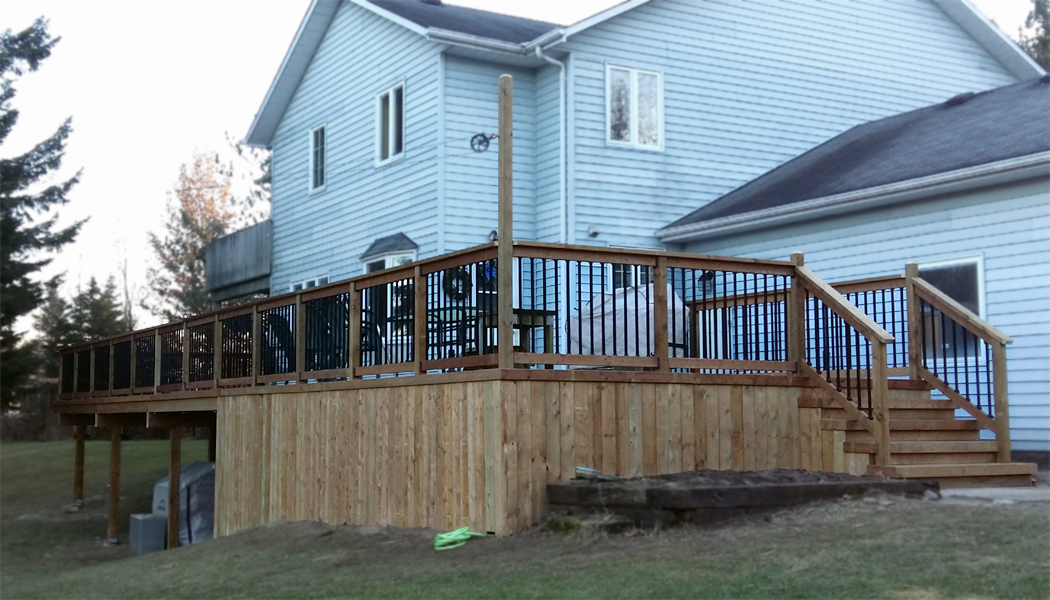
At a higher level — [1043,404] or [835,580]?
[1043,404]

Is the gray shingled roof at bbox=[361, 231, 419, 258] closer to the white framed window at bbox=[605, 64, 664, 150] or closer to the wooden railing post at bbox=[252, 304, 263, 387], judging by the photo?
the white framed window at bbox=[605, 64, 664, 150]

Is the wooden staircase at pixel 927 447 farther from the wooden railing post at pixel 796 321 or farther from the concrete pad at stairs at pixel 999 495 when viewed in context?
the wooden railing post at pixel 796 321

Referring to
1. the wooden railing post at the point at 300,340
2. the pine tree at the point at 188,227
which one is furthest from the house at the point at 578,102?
the pine tree at the point at 188,227

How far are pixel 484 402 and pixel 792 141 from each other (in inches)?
473

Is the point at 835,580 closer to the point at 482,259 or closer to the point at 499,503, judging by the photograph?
the point at 499,503

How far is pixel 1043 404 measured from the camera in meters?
12.9

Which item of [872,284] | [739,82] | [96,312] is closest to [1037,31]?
[739,82]

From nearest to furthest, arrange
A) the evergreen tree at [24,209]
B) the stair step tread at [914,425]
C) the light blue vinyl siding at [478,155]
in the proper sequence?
1. the stair step tread at [914,425]
2. the light blue vinyl siding at [478,155]
3. the evergreen tree at [24,209]

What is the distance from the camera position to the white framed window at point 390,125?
18422mm

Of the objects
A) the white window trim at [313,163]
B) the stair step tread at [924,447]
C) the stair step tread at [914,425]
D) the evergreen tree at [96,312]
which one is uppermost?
the white window trim at [313,163]

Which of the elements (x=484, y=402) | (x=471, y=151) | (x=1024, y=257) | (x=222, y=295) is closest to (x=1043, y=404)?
(x=1024, y=257)

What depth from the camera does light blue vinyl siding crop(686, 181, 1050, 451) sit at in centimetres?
1292

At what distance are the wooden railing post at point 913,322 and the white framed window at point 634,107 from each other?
22.9ft

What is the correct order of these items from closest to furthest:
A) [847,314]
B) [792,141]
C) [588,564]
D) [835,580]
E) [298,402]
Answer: [835,580]
[588,564]
[847,314]
[298,402]
[792,141]
